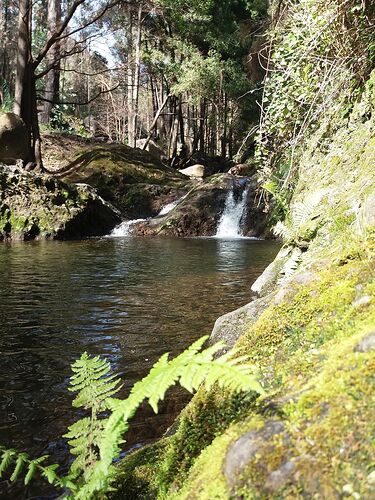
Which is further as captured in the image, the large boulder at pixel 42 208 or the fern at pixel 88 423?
the large boulder at pixel 42 208

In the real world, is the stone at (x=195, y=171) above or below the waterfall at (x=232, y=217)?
above

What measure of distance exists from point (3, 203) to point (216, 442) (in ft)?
50.7

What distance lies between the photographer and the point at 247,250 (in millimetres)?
12406

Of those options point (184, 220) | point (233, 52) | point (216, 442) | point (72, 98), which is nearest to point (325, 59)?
point (216, 442)

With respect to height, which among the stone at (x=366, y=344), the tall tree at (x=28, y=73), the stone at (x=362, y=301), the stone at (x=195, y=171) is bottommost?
the stone at (x=366, y=344)

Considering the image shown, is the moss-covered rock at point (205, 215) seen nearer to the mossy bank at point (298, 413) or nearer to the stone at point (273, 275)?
the stone at point (273, 275)

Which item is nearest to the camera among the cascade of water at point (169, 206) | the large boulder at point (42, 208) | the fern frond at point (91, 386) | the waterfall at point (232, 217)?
the fern frond at point (91, 386)

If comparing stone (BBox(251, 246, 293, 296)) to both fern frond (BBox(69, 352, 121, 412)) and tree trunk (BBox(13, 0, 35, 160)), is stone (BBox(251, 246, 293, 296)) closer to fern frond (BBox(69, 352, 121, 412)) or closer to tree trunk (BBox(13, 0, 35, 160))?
fern frond (BBox(69, 352, 121, 412))

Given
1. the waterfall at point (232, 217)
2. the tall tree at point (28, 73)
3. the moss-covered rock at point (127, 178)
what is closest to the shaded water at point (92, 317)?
the waterfall at point (232, 217)

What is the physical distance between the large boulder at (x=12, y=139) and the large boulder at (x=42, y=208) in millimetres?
1768

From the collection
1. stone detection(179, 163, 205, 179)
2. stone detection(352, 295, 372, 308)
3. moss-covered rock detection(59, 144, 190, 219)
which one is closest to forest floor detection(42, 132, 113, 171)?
moss-covered rock detection(59, 144, 190, 219)

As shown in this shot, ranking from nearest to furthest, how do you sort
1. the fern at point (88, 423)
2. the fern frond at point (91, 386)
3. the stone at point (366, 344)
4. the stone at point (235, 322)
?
the stone at point (366, 344) → the fern at point (88, 423) → the fern frond at point (91, 386) → the stone at point (235, 322)

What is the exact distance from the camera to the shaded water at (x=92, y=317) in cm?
330

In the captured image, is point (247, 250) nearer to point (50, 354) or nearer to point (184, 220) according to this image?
point (184, 220)
